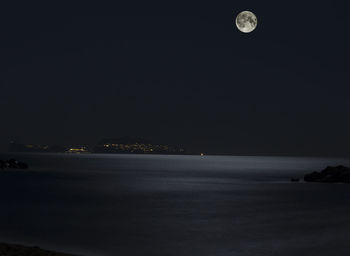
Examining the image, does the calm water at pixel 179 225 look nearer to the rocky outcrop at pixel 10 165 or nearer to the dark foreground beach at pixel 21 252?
the dark foreground beach at pixel 21 252

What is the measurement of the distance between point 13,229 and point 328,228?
23.2m

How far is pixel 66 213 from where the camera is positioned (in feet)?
144

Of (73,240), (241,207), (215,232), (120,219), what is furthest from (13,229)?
(241,207)

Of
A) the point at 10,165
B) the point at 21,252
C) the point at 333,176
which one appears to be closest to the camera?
the point at 21,252

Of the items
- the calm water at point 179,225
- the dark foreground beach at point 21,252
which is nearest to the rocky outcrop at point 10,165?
the calm water at point 179,225

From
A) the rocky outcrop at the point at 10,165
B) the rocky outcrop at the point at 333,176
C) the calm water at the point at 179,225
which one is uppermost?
the rocky outcrop at the point at 10,165

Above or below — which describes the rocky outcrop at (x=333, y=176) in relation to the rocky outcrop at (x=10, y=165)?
below

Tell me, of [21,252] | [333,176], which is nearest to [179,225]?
[21,252]

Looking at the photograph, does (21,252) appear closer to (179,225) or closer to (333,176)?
(179,225)

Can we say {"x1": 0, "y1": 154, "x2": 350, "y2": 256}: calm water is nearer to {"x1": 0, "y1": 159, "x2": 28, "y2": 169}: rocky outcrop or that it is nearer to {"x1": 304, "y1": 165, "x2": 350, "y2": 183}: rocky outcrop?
{"x1": 304, "y1": 165, "x2": 350, "y2": 183}: rocky outcrop

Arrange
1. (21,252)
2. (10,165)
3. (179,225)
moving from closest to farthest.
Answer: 1. (21,252)
2. (179,225)
3. (10,165)

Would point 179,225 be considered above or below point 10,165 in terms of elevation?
below

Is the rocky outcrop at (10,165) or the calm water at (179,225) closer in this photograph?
the calm water at (179,225)

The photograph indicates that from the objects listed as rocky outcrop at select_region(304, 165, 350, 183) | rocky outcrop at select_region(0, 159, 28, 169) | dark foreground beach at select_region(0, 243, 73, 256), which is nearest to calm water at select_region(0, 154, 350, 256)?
dark foreground beach at select_region(0, 243, 73, 256)
